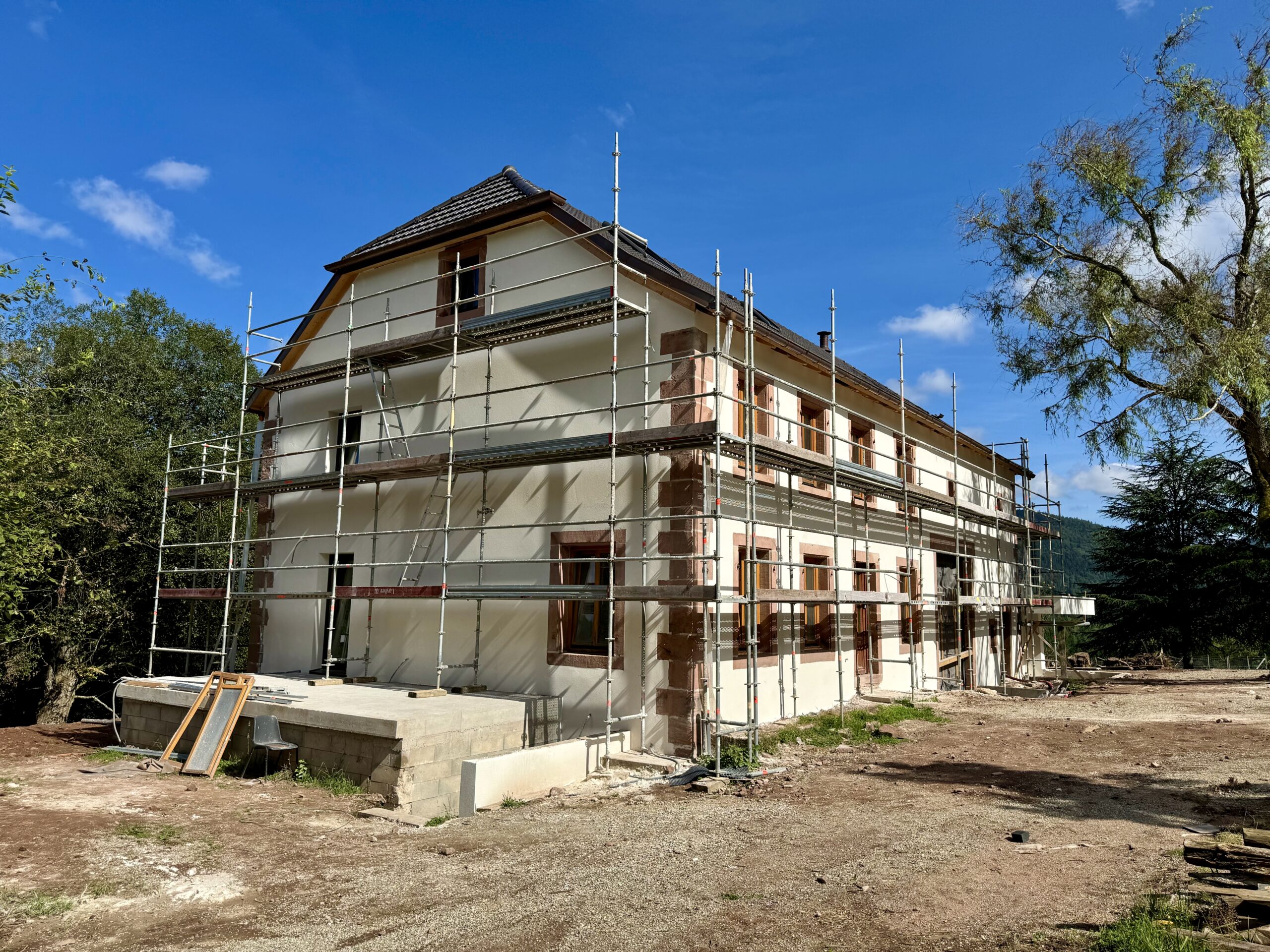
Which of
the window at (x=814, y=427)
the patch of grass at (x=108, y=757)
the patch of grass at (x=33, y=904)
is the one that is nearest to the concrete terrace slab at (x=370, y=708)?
the patch of grass at (x=108, y=757)

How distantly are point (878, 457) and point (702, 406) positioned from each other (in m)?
8.09

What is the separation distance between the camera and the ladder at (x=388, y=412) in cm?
1512

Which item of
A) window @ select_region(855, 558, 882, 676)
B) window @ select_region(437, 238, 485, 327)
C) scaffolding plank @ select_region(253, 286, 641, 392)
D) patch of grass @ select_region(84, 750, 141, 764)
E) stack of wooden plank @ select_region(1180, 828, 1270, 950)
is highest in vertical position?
window @ select_region(437, 238, 485, 327)

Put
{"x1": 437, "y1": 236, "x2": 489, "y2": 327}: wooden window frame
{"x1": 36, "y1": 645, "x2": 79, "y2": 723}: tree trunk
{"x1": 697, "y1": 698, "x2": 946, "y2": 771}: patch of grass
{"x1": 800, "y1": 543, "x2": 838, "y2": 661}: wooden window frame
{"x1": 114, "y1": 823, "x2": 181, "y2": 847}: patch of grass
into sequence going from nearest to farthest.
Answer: {"x1": 114, "y1": 823, "x2": 181, "y2": 847}: patch of grass < {"x1": 697, "y1": 698, "x2": 946, "y2": 771}: patch of grass < {"x1": 800, "y1": 543, "x2": 838, "y2": 661}: wooden window frame < {"x1": 437, "y1": 236, "x2": 489, "y2": 327}: wooden window frame < {"x1": 36, "y1": 645, "x2": 79, "y2": 723}: tree trunk

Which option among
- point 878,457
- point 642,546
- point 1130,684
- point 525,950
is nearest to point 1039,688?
point 1130,684

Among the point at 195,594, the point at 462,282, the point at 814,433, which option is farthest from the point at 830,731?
the point at 195,594

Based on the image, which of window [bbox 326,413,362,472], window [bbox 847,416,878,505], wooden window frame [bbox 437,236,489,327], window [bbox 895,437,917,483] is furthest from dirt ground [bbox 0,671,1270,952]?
window [bbox 895,437,917,483]

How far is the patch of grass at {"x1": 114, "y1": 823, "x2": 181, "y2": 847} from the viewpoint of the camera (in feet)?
25.6

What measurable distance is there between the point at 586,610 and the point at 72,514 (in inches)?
505

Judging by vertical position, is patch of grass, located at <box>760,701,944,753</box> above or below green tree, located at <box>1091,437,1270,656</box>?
below

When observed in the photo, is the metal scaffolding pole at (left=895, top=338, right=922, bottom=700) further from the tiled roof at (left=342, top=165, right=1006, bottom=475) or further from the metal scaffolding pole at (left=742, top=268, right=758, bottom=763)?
the metal scaffolding pole at (left=742, top=268, right=758, bottom=763)

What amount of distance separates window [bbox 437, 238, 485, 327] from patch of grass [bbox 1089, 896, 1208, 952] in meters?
12.2

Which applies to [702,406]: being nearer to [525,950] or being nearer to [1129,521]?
[525,950]

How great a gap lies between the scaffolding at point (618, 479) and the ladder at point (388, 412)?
0.18 feet
